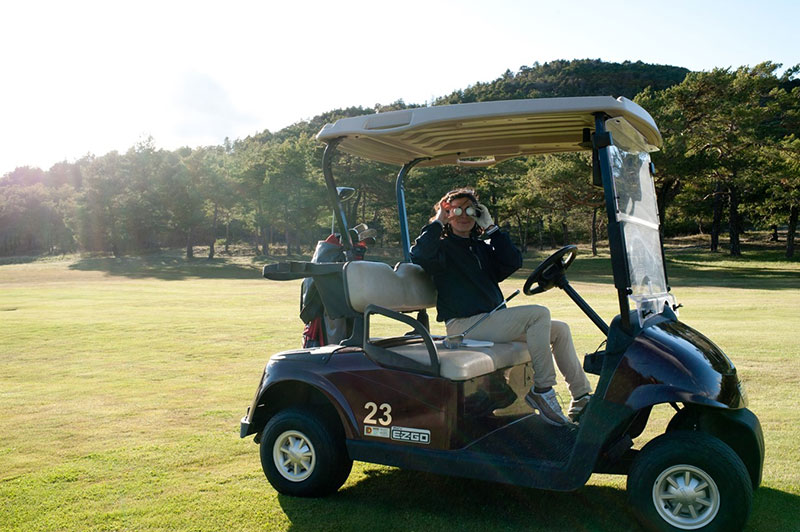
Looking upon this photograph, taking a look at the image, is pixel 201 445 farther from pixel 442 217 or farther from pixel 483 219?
pixel 483 219

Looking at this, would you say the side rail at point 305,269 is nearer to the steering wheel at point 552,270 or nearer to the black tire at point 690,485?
the steering wheel at point 552,270

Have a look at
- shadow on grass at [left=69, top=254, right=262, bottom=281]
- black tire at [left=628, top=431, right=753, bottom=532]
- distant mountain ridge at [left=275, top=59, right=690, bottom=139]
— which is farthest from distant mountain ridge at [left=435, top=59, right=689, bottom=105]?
black tire at [left=628, top=431, right=753, bottom=532]

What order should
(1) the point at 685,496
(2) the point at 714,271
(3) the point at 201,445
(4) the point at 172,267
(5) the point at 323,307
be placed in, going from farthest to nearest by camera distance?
(4) the point at 172,267
(2) the point at 714,271
(5) the point at 323,307
(3) the point at 201,445
(1) the point at 685,496

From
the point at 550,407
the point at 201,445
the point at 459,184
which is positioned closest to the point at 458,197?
the point at 550,407

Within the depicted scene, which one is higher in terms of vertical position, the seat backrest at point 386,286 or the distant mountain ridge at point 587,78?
the distant mountain ridge at point 587,78

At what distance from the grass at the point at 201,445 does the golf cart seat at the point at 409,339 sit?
0.83 m

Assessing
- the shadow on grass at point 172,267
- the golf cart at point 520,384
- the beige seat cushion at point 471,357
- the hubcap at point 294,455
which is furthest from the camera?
the shadow on grass at point 172,267

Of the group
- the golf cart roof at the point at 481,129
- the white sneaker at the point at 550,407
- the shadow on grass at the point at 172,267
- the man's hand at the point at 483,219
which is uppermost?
the golf cart roof at the point at 481,129

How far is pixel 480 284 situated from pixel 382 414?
1097 millimetres

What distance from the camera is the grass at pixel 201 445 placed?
392cm

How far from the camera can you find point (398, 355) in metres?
4.03

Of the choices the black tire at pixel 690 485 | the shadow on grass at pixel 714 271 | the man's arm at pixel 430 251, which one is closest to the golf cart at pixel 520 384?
the black tire at pixel 690 485

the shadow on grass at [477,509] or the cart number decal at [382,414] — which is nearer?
the shadow on grass at [477,509]

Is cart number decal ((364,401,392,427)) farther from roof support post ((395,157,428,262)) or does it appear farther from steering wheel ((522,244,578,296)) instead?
roof support post ((395,157,428,262))
